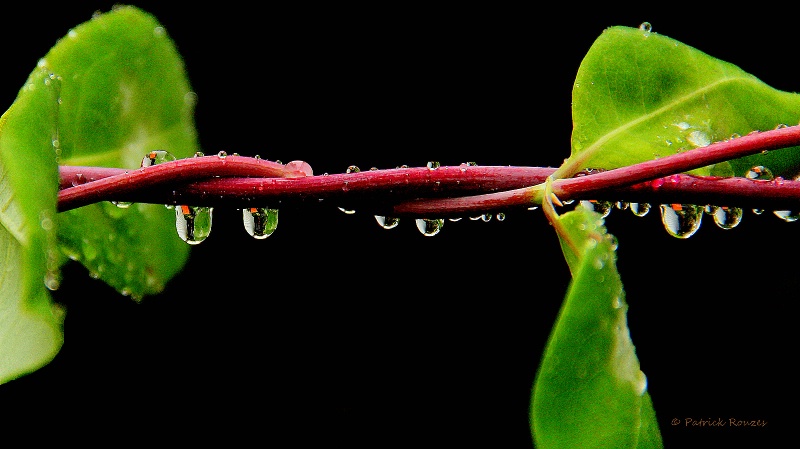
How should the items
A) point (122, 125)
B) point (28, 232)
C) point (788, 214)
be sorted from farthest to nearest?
1. point (122, 125)
2. point (788, 214)
3. point (28, 232)

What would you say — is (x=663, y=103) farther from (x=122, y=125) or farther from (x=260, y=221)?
(x=122, y=125)

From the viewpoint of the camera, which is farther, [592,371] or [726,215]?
[726,215]

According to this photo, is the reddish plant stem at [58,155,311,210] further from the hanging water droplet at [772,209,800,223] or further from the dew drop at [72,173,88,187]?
the hanging water droplet at [772,209,800,223]

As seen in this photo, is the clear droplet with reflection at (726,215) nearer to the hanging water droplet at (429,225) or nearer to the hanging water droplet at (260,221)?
the hanging water droplet at (429,225)

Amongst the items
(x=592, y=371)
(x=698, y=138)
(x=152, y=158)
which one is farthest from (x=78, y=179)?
(x=698, y=138)

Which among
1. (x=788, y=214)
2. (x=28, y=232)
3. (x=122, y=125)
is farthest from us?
(x=122, y=125)

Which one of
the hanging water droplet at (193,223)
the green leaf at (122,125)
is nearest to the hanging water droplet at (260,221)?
the hanging water droplet at (193,223)
